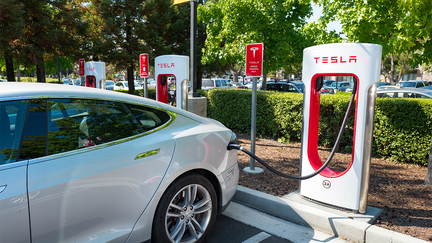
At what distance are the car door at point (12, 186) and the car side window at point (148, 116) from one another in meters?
0.94

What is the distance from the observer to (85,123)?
2.63 meters

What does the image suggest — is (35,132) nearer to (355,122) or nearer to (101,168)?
(101,168)

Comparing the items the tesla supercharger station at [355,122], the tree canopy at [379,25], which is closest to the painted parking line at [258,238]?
the tesla supercharger station at [355,122]

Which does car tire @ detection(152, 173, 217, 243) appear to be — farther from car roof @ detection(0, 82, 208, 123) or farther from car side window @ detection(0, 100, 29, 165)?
car side window @ detection(0, 100, 29, 165)

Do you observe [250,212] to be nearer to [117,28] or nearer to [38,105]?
[38,105]

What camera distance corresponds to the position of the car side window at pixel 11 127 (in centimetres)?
216

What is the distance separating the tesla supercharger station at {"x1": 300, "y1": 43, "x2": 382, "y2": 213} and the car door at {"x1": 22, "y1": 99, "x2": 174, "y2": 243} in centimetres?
210

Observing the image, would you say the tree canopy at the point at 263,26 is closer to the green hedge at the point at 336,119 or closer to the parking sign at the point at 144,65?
the green hedge at the point at 336,119

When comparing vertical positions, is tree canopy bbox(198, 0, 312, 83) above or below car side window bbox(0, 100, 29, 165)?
above

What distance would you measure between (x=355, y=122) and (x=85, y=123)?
2.96 meters

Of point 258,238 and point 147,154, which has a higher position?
point 147,154

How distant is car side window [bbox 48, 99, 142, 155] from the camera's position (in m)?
2.43

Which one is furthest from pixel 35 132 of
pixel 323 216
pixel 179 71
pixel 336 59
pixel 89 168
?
pixel 179 71

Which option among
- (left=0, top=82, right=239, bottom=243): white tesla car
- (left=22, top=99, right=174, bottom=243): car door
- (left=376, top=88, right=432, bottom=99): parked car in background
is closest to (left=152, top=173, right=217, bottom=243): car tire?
(left=0, top=82, right=239, bottom=243): white tesla car
